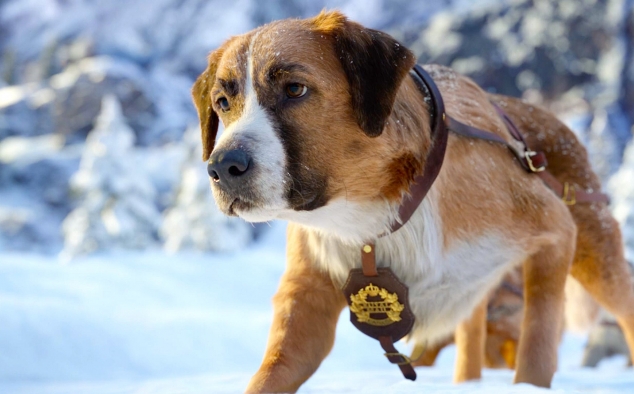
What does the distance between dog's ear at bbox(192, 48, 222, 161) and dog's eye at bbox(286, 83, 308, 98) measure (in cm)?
69

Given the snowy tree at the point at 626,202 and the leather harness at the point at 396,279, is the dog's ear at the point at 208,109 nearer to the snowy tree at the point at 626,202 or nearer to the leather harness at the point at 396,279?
the leather harness at the point at 396,279

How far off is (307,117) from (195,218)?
22.6 meters

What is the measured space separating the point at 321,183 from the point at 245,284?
11509 mm

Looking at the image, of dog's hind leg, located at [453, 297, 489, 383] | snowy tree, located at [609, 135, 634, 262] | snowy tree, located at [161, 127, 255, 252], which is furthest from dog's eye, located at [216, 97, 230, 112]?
snowy tree, located at [161, 127, 255, 252]

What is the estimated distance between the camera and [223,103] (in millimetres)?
2654

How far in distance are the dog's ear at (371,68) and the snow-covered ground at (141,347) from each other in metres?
1.02

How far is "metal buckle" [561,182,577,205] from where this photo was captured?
362cm

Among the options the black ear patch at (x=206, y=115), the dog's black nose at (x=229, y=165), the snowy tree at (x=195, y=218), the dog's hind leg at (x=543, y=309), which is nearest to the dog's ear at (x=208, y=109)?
the black ear patch at (x=206, y=115)

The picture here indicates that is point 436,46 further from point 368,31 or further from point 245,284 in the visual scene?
point 368,31

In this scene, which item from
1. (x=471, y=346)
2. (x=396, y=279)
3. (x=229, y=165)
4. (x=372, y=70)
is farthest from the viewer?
(x=471, y=346)

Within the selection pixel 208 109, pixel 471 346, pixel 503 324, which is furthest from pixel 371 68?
pixel 503 324

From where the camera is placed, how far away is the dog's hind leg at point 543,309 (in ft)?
9.41

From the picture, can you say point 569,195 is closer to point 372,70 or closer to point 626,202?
point 372,70

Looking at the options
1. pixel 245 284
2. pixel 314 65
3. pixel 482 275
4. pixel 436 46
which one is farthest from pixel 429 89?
pixel 436 46
